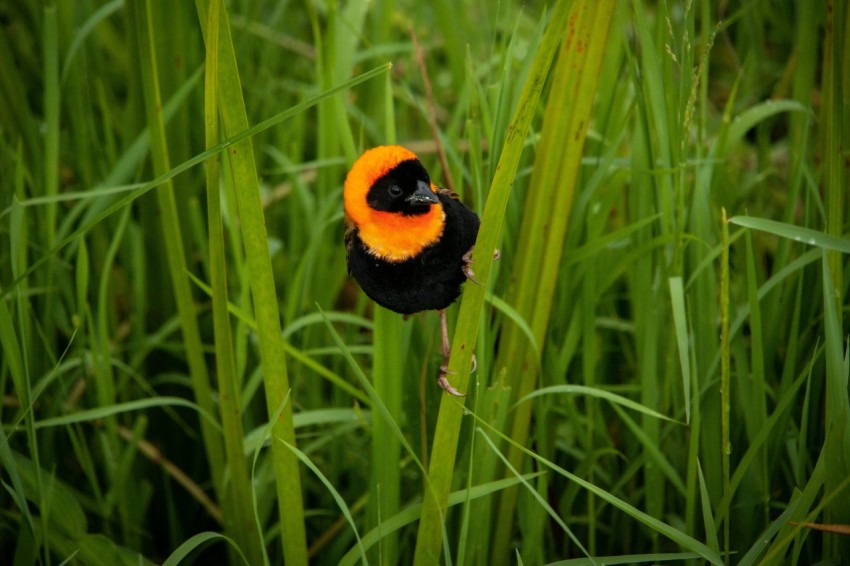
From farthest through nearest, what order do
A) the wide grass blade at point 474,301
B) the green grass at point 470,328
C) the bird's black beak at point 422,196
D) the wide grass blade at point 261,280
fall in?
the bird's black beak at point 422,196 < the green grass at point 470,328 < the wide grass blade at point 261,280 < the wide grass blade at point 474,301

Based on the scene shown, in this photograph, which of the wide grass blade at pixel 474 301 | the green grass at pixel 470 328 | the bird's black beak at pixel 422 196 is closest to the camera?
the wide grass blade at pixel 474 301

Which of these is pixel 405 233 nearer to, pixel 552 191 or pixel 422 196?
pixel 422 196

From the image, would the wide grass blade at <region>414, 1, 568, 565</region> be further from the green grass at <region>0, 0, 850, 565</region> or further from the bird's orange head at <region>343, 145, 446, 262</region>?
the bird's orange head at <region>343, 145, 446, 262</region>

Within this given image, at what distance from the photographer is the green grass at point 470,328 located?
148cm

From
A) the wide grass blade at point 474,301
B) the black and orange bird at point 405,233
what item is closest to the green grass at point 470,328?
the wide grass blade at point 474,301

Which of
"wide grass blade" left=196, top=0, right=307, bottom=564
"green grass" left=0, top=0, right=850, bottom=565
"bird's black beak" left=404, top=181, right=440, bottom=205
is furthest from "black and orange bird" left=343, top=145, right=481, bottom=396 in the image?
"wide grass blade" left=196, top=0, right=307, bottom=564

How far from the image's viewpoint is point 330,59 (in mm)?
2062

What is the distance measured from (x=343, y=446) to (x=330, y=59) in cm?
107

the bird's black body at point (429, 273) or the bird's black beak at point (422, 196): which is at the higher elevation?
the bird's black beak at point (422, 196)

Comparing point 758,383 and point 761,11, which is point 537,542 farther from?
point 761,11

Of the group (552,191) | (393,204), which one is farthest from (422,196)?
(552,191)

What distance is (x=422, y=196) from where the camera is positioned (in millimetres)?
1589

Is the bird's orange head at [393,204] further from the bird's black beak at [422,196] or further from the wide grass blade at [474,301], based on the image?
the wide grass blade at [474,301]

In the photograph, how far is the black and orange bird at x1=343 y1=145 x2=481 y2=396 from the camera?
5.28 ft
